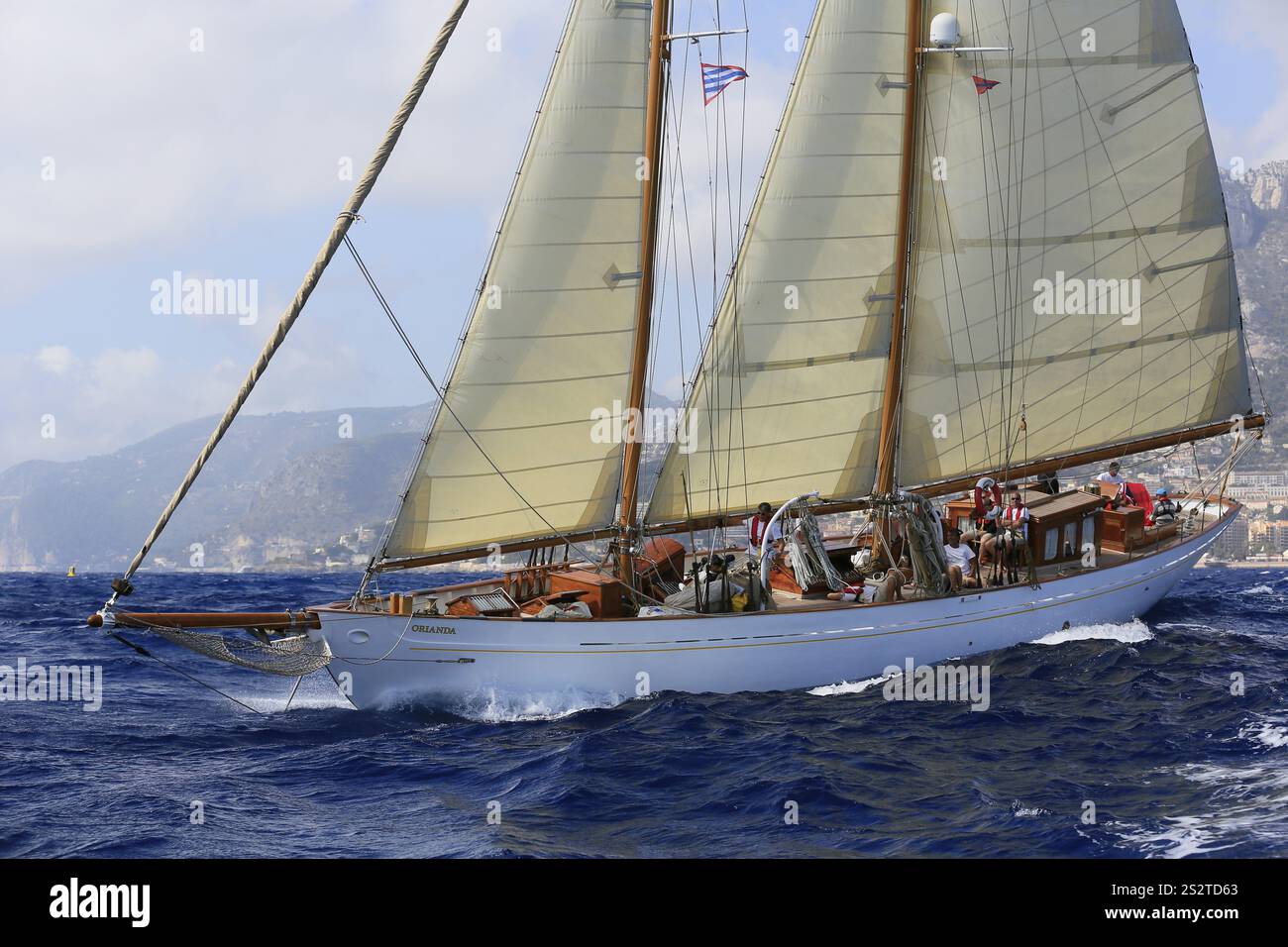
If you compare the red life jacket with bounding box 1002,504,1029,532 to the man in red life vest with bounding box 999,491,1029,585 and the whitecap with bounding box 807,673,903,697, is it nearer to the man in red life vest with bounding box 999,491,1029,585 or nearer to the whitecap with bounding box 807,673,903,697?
the man in red life vest with bounding box 999,491,1029,585

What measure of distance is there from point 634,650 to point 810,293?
8.65m

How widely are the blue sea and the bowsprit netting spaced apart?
1061mm

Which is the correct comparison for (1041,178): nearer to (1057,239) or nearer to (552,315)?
(1057,239)

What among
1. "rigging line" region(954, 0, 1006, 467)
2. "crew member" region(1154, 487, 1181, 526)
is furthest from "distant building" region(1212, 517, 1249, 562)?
"rigging line" region(954, 0, 1006, 467)

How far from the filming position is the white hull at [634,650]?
66.5ft

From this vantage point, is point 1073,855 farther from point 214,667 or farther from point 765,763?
point 214,667

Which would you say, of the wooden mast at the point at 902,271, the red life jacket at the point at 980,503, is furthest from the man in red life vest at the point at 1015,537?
the wooden mast at the point at 902,271

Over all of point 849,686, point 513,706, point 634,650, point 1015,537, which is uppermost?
point 1015,537

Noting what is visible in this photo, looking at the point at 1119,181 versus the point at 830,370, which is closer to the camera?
the point at 830,370

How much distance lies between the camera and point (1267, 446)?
10488cm

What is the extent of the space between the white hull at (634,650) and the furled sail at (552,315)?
1.83m

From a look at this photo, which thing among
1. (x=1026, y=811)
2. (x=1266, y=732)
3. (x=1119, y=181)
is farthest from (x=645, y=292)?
(x=1266, y=732)

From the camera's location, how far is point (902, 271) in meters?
25.3

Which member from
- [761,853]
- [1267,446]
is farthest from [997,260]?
[1267,446]
